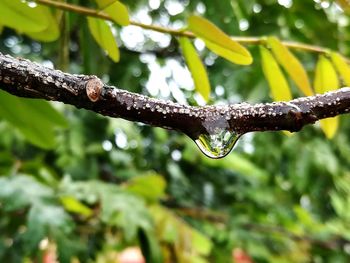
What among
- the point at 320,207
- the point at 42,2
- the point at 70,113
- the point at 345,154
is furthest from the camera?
the point at 320,207

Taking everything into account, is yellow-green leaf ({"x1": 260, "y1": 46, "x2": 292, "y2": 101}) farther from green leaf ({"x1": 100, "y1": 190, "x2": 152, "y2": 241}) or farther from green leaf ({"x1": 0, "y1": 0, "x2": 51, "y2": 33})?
green leaf ({"x1": 100, "y1": 190, "x2": 152, "y2": 241})

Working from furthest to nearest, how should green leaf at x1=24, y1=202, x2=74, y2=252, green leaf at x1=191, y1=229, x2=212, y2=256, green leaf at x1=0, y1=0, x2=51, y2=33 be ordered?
green leaf at x1=191, y1=229, x2=212, y2=256 → green leaf at x1=24, y1=202, x2=74, y2=252 → green leaf at x1=0, y1=0, x2=51, y2=33

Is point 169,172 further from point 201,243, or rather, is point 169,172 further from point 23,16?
point 23,16

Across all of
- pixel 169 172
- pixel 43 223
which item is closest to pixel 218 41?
pixel 43 223

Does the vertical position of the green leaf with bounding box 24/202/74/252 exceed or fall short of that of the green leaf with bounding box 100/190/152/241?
it falls short

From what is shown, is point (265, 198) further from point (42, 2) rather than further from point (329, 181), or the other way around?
point (42, 2)

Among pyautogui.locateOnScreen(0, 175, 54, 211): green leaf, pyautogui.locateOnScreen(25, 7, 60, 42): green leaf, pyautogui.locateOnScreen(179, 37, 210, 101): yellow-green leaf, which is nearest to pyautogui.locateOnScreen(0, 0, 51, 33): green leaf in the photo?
pyautogui.locateOnScreen(25, 7, 60, 42): green leaf

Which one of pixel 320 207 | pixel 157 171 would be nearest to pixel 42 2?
pixel 157 171
